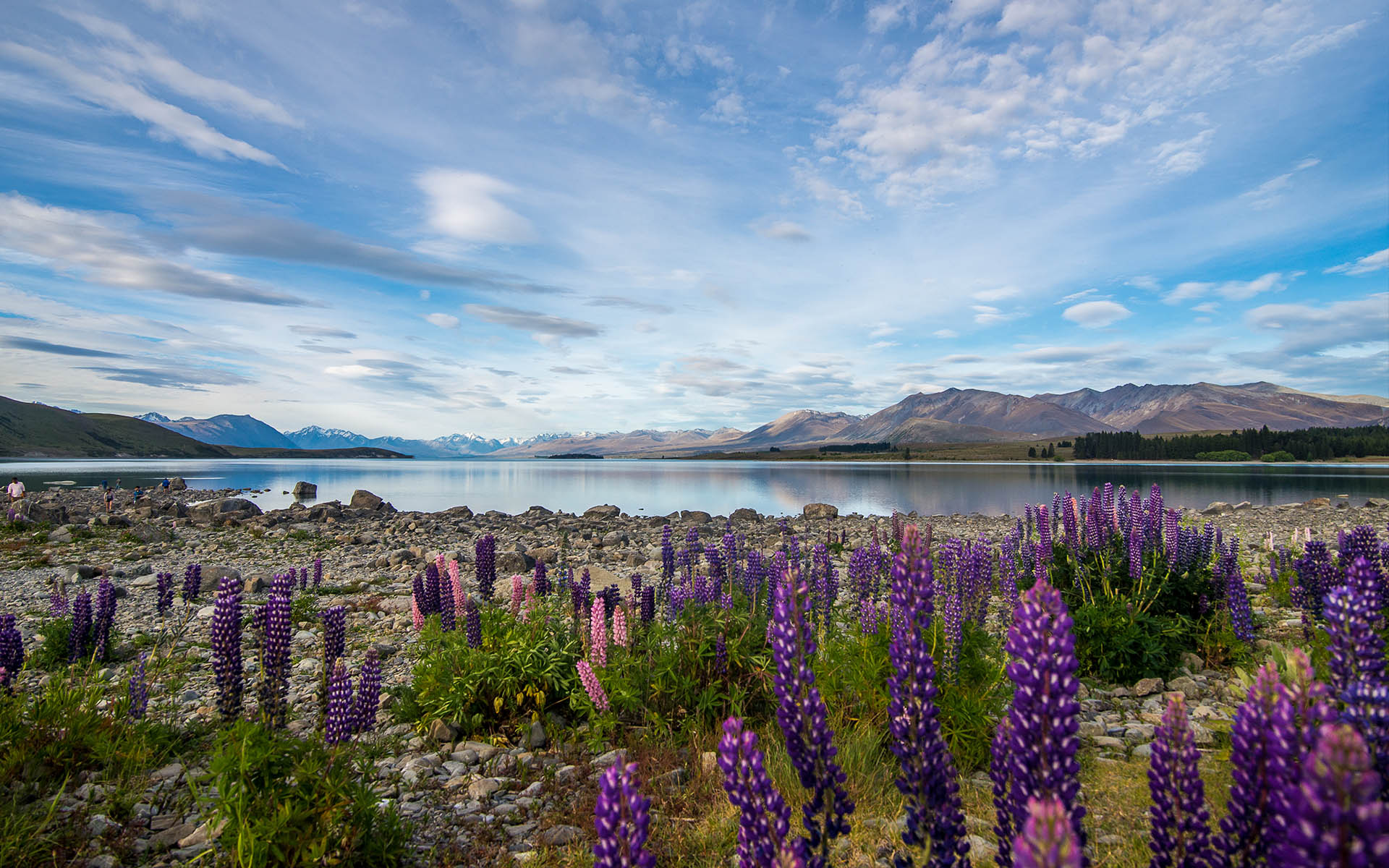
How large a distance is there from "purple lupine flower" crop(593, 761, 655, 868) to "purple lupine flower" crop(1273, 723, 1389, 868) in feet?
7.45

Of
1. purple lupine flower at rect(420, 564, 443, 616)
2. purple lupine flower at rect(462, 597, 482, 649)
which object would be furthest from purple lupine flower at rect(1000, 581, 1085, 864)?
purple lupine flower at rect(420, 564, 443, 616)

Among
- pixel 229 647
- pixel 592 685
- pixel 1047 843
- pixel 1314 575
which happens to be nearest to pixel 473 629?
pixel 592 685

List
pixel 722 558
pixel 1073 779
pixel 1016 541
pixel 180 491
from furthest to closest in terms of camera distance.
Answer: pixel 180 491 → pixel 1016 541 → pixel 722 558 → pixel 1073 779

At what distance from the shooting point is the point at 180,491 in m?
58.0

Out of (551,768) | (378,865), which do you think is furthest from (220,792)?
(551,768)

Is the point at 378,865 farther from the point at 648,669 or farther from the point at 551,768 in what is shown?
the point at 648,669

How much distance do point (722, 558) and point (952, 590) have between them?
4.20 meters

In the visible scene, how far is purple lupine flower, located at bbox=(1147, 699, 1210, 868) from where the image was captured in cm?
276

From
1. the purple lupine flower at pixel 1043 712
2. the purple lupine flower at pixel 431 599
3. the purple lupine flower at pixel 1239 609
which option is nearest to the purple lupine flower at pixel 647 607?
the purple lupine flower at pixel 431 599

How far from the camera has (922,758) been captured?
332cm

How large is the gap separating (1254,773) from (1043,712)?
2.69 ft

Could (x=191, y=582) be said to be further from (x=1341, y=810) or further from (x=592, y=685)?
(x=1341, y=810)

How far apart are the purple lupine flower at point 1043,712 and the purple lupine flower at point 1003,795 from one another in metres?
0.17

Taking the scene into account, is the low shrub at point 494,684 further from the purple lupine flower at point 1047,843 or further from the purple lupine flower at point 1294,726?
the purple lupine flower at point 1294,726
